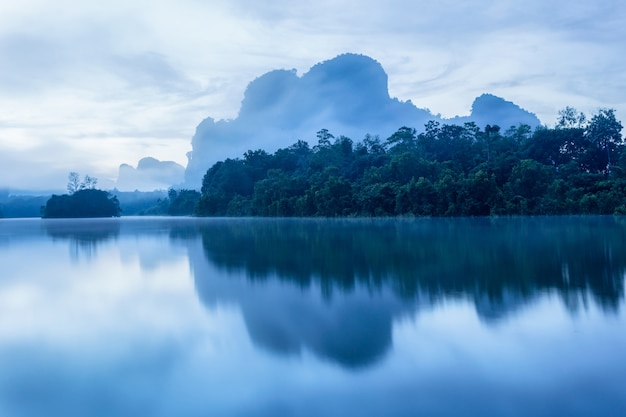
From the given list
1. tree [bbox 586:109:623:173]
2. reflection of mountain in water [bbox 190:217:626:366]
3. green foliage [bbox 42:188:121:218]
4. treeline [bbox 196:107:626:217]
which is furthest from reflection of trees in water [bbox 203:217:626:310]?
green foliage [bbox 42:188:121:218]

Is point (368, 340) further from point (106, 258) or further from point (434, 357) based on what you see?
point (106, 258)

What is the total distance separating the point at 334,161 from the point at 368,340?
49872 millimetres

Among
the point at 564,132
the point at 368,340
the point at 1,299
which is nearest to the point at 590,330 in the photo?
the point at 368,340

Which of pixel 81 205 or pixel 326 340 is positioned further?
pixel 81 205

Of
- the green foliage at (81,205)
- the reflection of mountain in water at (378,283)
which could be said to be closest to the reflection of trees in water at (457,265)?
the reflection of mountain in water at (378,283)

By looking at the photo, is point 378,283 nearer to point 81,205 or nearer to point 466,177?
point 466,177

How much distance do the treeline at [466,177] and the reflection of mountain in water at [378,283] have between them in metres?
21.2

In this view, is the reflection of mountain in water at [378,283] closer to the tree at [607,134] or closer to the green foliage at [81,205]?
the tree at [607,134]

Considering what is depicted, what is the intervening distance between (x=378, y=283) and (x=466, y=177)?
3362cm

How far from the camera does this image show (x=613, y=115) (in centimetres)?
4378

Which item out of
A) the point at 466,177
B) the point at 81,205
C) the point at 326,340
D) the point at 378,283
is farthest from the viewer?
the point at 81,205

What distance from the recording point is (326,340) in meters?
5.67

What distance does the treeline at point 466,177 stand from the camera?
36.1 meters

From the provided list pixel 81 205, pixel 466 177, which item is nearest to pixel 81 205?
pixel 81 205
